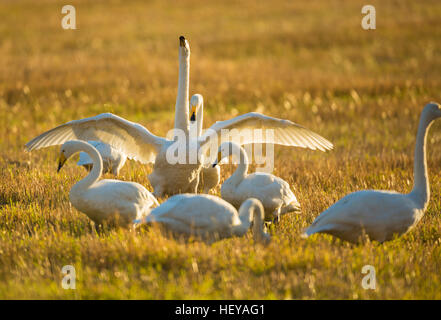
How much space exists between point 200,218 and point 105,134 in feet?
10.4

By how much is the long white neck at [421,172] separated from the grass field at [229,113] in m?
0.51

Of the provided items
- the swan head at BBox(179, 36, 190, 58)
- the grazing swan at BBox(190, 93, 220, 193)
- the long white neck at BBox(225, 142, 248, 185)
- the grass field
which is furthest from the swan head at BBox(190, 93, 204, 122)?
the grass field

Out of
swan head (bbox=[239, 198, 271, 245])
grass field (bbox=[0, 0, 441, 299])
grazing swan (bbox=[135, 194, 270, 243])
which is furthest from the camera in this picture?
swan head (bbox=[239, 198, 271, 245])

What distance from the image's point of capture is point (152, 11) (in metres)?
39.8

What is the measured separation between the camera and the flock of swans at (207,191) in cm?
591

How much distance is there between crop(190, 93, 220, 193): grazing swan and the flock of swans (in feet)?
0.05

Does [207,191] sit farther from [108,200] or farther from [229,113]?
[229,113]

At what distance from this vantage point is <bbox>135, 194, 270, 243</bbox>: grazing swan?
19.0ft

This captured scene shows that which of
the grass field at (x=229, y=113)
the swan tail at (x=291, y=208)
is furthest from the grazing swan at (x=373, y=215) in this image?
the swan tail at (x=291, y=208)

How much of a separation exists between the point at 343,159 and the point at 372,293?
562cm

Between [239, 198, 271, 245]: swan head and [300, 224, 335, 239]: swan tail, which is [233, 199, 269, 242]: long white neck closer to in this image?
[239, 198, 271, 245]: swan head

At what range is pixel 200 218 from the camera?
19.0 feet

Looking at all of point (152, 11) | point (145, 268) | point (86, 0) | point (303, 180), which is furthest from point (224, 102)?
point (86, 0)

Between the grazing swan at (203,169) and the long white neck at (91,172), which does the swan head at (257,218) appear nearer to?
the long white neck at (91,172)
